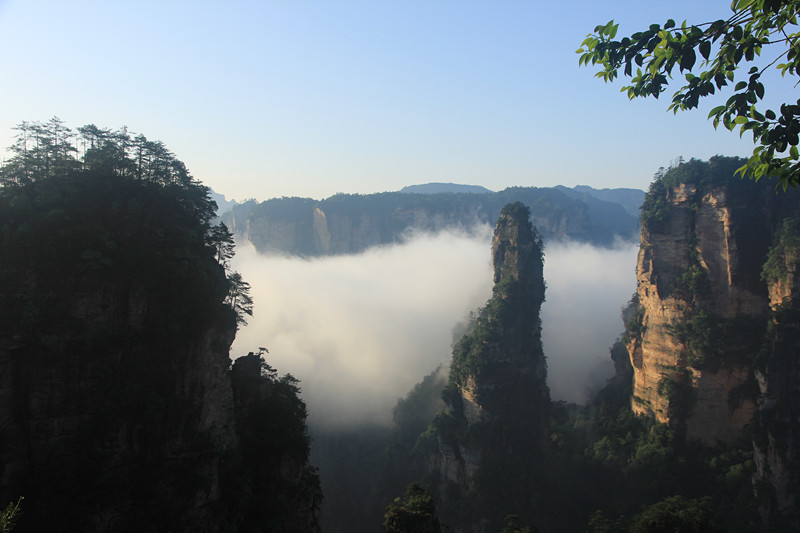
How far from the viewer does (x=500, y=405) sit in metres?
47.6

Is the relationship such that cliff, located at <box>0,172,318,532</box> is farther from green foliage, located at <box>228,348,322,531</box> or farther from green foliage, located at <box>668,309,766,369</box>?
green foliage, located at <box>668,309,766,369</box>

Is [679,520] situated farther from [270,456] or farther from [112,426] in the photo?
[112,426]

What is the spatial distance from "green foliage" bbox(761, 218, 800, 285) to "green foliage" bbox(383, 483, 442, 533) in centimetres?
3074

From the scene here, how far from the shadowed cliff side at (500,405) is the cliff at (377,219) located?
85.2 metres

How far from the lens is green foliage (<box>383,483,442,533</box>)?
2478 cm

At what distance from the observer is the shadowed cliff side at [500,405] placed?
4434 centimetres

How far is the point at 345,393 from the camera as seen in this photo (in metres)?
74.8

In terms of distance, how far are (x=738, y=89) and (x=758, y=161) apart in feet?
3.88

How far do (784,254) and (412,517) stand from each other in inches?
1311

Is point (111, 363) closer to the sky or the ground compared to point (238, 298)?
closer to the ground

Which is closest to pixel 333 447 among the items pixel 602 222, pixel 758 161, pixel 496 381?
pixel 496 381

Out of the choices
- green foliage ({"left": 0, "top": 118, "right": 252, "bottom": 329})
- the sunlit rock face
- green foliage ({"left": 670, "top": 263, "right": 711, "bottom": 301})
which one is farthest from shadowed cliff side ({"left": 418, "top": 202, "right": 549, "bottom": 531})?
green foliage ({"left": 0, "top": 118, "right": 252, "bottom": 329})

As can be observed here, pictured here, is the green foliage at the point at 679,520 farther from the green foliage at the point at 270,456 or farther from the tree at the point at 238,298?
the tree at the point at 238,298

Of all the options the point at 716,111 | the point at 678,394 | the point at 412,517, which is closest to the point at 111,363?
the point at 412,517
